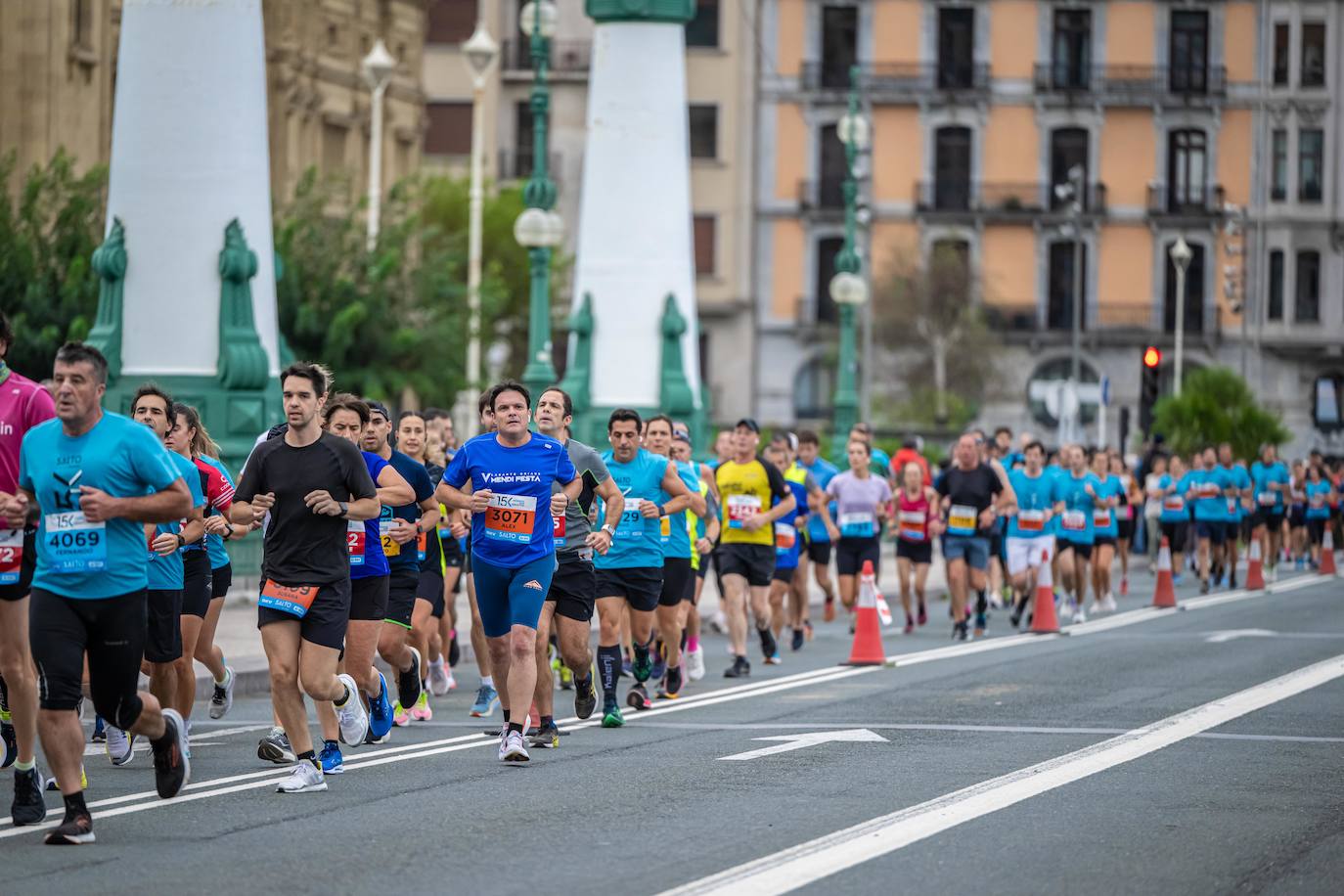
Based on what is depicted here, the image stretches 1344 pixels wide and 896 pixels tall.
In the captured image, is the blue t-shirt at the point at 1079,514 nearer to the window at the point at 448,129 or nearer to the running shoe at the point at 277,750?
the running shoe at the point at 277,750

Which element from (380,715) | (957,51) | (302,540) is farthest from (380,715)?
(957,51)

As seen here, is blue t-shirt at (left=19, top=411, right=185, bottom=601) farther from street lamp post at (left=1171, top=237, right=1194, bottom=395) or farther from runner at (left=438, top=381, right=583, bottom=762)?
street lamp post at (left=1171, top=237, right=1194, bottom=395)

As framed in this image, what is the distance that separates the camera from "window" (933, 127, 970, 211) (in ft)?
244

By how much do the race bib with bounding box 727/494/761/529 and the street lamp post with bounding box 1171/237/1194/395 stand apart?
35.8m

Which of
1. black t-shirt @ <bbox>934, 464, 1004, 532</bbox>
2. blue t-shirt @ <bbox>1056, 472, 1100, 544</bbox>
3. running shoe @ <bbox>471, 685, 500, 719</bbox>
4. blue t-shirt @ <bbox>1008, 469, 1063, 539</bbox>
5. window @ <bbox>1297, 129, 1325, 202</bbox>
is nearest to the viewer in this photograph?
running shoe @ <bbox>471, 685, 500, 719</bbox>

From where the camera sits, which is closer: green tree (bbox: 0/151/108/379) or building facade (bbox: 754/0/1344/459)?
green tree (bbox: 0/151/108/379)

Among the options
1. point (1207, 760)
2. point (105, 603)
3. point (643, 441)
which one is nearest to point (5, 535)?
point (105, 603)

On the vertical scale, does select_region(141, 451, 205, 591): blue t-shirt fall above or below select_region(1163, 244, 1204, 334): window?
below

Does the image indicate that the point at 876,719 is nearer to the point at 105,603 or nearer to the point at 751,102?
the point at 105,603

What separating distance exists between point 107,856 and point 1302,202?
6931cm

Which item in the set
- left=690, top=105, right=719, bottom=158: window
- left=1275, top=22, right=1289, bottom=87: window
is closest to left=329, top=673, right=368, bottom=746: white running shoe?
left=690, top=105, right=719, bottom=158: window

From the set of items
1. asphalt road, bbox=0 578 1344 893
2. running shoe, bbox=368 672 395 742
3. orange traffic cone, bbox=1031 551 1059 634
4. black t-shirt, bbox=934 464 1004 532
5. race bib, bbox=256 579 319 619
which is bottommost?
asphalt road, bbox=0 578 1344 893

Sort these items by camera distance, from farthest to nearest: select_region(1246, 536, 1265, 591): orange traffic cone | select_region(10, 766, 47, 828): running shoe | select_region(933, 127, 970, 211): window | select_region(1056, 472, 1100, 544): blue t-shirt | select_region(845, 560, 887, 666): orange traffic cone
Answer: select_region(933, 127, 970, 211): window, select_region(1246, 536, 1265, 591): orange traffic cone, select_region(1056, 472, 1100, 544): blue t-shirt, select_region(845, 560, 887, 666): orange traffic cone, select_region(10, 766, 47, 828): running shoe

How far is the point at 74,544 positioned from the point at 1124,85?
6712 centimetres
